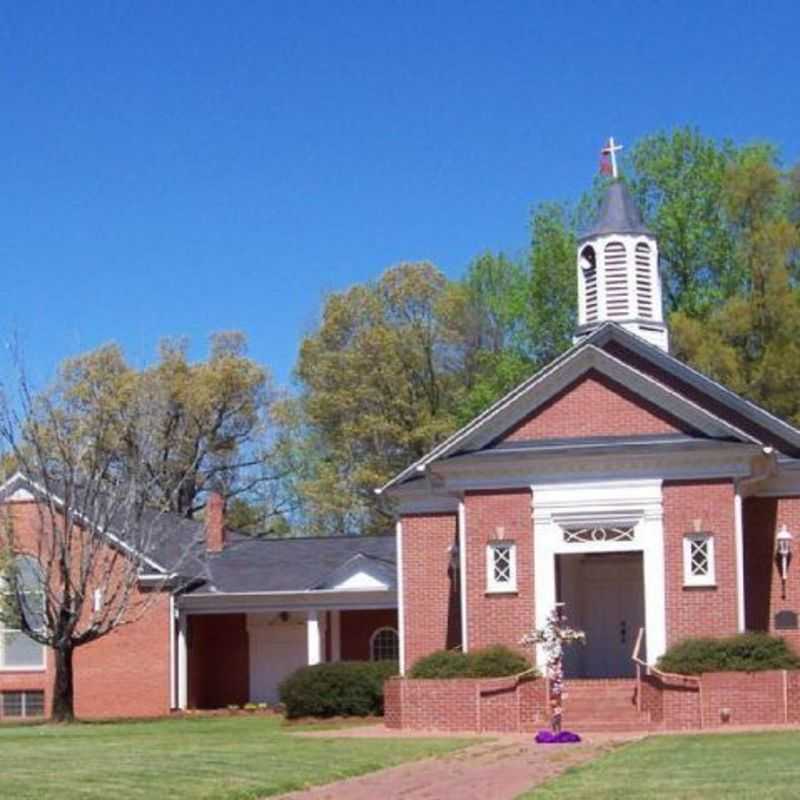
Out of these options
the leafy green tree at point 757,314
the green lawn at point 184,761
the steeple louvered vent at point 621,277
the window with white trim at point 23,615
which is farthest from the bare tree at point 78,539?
the leafy green tree at point 757,314

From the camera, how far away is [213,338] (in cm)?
6744

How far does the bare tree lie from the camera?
37.1m

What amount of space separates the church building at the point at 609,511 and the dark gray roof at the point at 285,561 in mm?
7387

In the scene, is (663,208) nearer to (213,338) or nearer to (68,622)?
(213,338)

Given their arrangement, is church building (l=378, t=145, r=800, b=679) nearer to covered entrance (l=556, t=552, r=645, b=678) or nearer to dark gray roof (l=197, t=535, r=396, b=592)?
covered entrance (l=556, t=552, r=645, b=678)

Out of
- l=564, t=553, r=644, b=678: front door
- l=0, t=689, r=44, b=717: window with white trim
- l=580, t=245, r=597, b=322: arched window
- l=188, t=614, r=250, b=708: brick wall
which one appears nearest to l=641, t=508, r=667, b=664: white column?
l=564, t=553, r=644, b=678: front door

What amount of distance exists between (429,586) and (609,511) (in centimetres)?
606

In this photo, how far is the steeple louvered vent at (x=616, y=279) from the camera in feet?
119

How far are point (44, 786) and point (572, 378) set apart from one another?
16564 millimetres

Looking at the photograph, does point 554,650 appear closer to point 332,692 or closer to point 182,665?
point 332,692

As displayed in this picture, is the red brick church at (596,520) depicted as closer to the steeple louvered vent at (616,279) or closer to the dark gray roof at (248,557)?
the steeple louvered vent at (616,279)

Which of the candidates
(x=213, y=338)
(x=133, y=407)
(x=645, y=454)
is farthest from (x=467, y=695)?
(x=213, y=338)

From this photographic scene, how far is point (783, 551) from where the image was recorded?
3294 centimetres

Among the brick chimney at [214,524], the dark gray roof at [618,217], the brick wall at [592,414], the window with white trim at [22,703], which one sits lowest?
the window with white trim at [22,703]
